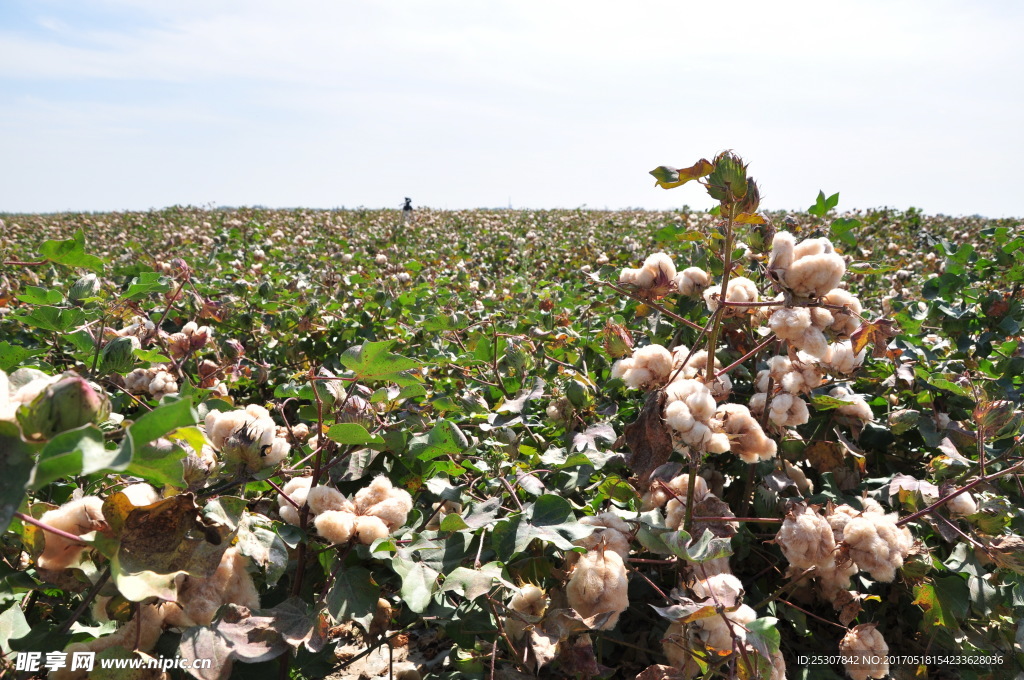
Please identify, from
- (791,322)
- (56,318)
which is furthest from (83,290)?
(791,322)

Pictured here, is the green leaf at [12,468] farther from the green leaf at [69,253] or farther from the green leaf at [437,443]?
the green leaf at [69,253]

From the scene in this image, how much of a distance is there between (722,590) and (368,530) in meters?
0.67

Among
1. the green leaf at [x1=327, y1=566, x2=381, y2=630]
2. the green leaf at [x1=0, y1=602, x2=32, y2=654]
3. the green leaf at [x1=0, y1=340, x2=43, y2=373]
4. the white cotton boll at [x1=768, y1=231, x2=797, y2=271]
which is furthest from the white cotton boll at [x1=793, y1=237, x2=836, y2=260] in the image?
the green leaf at [x1=0, y1=340, x2=43, y2=373]

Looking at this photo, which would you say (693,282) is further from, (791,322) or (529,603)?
(529,603)

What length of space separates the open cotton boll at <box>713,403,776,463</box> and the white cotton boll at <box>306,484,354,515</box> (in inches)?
29.4

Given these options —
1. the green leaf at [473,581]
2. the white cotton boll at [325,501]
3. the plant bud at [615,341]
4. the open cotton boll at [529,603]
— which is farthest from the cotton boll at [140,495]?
the plant bud at [615,341]

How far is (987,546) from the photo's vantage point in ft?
4.48

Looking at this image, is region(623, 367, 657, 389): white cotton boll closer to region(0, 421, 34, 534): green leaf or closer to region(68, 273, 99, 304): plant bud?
region(0, 421, 34, 534): green leaf

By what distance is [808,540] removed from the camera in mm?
1228

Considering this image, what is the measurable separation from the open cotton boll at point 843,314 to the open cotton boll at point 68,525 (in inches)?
50.5

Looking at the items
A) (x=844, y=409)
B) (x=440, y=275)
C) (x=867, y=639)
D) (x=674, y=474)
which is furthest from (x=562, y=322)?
(x=440, y=275)

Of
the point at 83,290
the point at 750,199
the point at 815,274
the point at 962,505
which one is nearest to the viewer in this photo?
the point at 815,274

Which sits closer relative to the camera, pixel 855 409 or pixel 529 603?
pixel 529 603

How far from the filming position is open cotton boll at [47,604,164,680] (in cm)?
97
